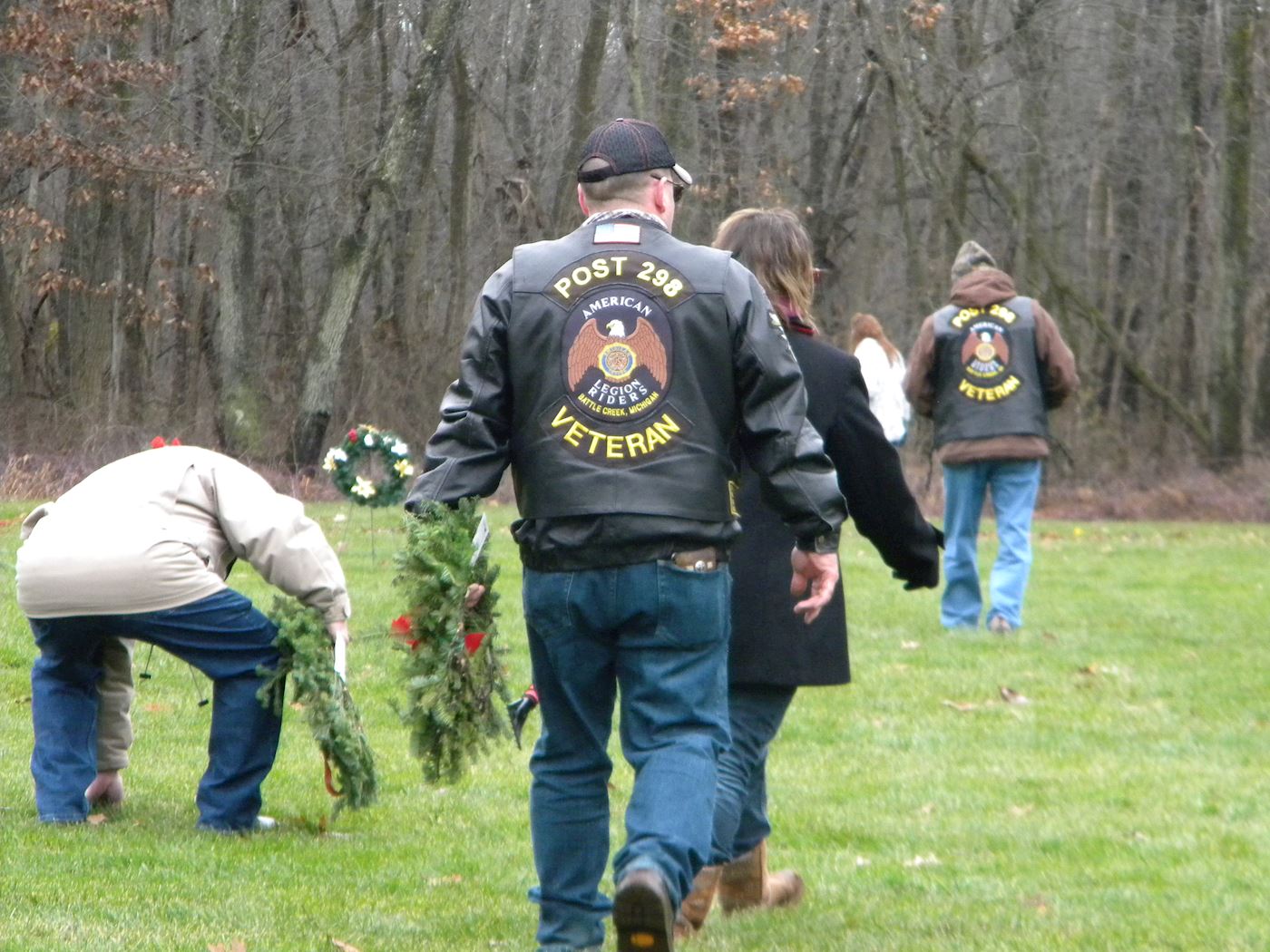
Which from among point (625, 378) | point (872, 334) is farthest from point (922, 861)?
point (872, 334)

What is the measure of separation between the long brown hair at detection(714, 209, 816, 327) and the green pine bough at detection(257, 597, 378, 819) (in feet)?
6.31

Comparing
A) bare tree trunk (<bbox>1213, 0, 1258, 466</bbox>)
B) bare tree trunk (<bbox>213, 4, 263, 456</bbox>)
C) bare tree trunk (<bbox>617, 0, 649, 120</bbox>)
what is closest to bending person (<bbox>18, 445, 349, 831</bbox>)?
bare tree trunk (<bbox>213, 4, 263, 456</bbox>)

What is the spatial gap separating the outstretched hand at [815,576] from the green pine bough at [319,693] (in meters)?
1.94

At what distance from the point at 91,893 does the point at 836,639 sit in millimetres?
2182

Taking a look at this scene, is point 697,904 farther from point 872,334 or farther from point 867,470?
point 872,334

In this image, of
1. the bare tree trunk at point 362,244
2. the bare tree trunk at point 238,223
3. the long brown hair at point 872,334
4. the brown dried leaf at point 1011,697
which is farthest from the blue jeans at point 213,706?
the bare tree trunk at point 238,223

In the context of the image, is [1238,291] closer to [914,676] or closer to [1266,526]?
[1266,526]

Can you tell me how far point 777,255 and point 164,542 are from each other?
2145 mm

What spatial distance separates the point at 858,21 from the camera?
2558cm

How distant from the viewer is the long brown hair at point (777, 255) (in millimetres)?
4828

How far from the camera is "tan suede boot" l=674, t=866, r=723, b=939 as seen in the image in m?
4.80

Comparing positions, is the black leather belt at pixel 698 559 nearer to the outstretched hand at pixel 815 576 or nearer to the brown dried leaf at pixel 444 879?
the outstretched hand at pixel 815 576

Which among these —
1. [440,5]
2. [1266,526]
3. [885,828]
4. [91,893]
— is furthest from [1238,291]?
[91,893]

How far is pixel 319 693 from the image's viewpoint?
5.84m
